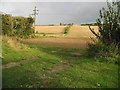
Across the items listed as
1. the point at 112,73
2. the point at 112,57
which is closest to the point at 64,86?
the point at 112,73

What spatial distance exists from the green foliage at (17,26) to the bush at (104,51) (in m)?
13.1

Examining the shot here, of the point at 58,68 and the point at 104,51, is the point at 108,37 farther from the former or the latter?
the point at 58,68

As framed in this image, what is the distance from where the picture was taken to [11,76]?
40.0 feet

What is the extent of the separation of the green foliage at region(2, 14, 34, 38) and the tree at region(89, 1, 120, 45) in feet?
40.3

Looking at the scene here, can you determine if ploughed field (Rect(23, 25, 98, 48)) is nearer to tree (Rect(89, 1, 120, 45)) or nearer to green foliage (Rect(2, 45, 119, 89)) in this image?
tree (Rect(89, 1, 120, 45))

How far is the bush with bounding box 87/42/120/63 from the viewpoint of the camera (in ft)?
63.8

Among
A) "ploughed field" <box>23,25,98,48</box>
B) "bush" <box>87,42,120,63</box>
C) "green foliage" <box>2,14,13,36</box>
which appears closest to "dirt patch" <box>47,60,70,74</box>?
"bush" <box>87,42,120,63</box>

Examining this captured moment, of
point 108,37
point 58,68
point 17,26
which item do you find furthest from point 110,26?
point 17,26

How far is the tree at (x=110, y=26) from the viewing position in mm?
21266

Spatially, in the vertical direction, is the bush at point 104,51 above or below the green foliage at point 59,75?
above

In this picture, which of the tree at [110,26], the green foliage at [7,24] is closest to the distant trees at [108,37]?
the tree at [110,26]

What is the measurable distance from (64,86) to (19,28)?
85.9 ft

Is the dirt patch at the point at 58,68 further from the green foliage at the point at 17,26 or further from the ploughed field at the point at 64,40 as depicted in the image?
the green foliage at the point at 17,26

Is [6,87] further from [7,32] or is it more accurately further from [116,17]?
[7,32]
